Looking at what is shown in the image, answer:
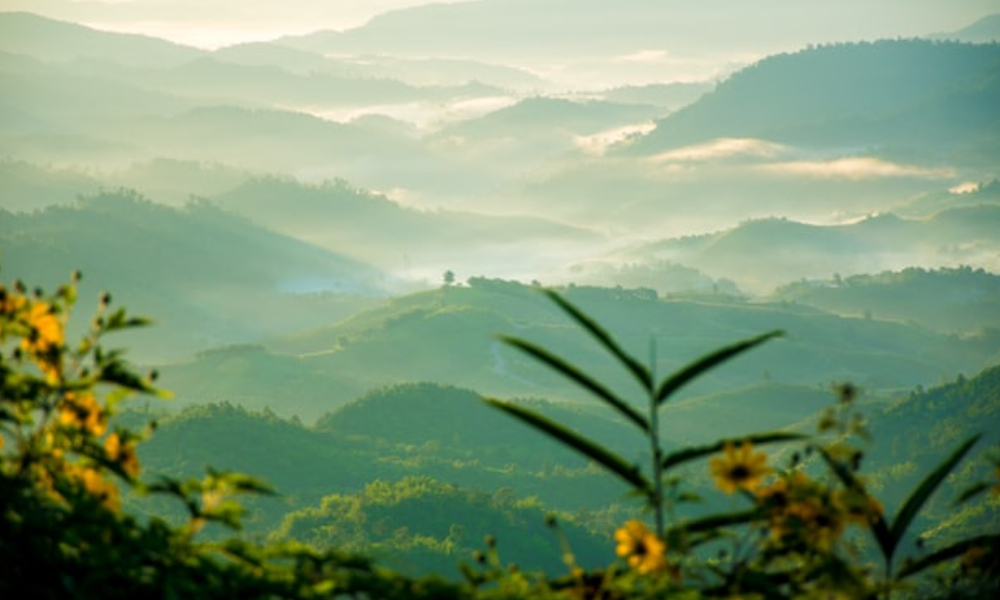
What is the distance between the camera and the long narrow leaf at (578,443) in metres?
6.17

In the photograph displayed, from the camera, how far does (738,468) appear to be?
6.44m

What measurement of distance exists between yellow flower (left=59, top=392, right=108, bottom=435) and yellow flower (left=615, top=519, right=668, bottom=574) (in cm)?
230

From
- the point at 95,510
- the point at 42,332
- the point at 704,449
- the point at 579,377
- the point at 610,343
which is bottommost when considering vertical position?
the point at 95,510

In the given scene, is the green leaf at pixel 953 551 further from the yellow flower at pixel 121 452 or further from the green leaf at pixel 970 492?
the yellow flower at pixel 121 452

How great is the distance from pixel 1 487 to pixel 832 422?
3480 millimetres

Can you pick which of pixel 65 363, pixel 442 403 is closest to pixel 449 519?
pixel 442 403

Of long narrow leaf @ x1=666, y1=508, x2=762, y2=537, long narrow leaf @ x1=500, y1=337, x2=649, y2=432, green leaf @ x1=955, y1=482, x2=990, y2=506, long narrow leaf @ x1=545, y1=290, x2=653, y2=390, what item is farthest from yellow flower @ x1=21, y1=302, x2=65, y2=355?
green leaf @ x1=955, y1=482, x2=990, y2=506

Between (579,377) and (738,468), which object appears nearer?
(579,377)

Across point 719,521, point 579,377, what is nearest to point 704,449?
point 719,521

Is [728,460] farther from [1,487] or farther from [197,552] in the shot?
[1,487]

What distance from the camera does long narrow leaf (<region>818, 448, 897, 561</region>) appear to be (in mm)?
6465

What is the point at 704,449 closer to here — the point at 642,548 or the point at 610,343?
the point at 642,548

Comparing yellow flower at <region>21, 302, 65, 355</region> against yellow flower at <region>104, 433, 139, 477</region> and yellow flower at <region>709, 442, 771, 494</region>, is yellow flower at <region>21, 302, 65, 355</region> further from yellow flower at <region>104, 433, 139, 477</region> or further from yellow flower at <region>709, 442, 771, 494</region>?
yellow flower at <region>709, 442, 771, 494</region>

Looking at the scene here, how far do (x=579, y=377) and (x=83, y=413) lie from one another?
2187 mm
